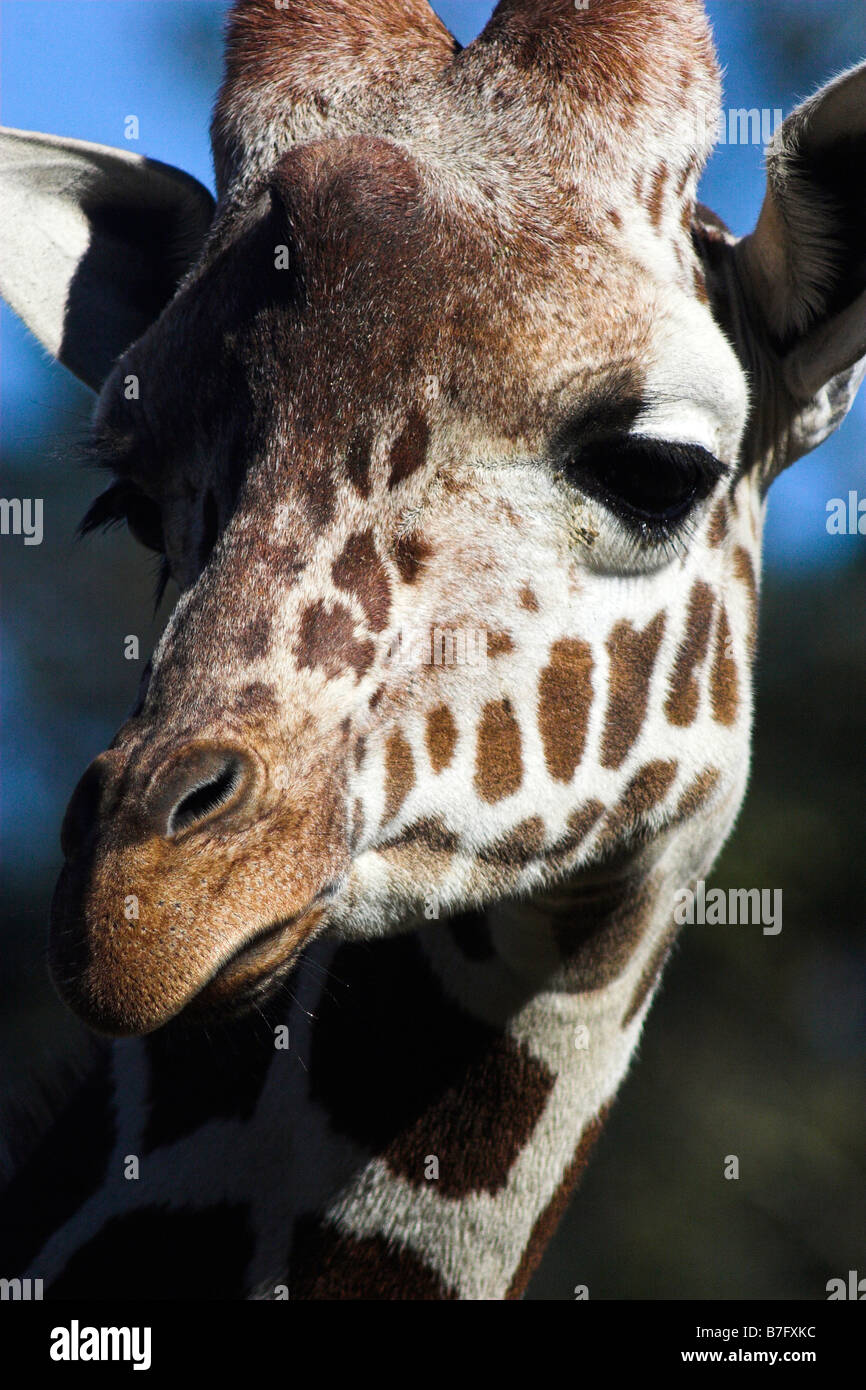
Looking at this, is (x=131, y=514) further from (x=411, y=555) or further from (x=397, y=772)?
(x=397, y=772)

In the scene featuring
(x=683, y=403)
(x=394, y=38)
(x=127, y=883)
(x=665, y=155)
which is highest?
(x=394, y=38)

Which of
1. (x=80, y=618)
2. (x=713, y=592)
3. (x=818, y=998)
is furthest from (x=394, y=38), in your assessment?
(x=80, y=618)

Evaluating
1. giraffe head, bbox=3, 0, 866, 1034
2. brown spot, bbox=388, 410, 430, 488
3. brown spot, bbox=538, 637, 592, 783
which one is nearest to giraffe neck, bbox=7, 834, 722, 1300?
giraffe head, bbox=3, 0, 866, 1034

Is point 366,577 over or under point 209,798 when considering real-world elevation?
over

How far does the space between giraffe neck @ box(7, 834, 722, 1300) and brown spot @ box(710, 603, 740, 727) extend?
463 millimetres

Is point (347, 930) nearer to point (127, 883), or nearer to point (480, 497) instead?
point (127, 883)

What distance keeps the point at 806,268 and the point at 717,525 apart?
0.69m

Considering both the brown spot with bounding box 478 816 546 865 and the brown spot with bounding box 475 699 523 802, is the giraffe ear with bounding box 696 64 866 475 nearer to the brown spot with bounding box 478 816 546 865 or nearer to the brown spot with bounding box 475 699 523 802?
the brown spot with bounding box 475 699 523 802

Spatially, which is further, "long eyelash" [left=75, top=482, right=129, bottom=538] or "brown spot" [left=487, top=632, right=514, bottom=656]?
"long eyelash" [left=75, top=482, right=129, bottom=538]

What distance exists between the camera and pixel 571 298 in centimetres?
293

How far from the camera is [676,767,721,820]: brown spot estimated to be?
3309 millimetres

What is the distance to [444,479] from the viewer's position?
2.86m

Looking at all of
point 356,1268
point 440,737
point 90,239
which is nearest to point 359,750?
point 440,737
